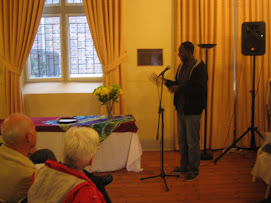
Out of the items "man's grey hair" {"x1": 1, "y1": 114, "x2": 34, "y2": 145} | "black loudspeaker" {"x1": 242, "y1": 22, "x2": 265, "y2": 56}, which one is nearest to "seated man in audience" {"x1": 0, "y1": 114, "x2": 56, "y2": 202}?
"man's grey hair" {"x1": 1, "y1": 114, "x2": 34, "y2": 145}

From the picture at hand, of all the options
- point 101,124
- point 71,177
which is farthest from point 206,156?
point 71,177

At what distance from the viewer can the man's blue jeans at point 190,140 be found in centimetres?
336

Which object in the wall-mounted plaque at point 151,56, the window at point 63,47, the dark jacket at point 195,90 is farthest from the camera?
the window at point 63,47

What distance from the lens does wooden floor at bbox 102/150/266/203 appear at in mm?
3064

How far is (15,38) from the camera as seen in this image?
470cm

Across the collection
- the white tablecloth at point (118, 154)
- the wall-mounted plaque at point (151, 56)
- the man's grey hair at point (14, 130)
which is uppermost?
the wall-mounted plaque at point (151, 56)

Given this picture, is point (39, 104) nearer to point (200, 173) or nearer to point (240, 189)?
point (200, 173)

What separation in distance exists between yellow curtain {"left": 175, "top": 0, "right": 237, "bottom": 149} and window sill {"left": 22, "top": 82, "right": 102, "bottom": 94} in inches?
62.4

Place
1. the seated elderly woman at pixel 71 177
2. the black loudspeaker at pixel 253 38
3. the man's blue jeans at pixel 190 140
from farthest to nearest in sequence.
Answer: the black loudspeaker at pixel 253 38
the man's blue jeans at pixel 190 140
the seated elderly woman at pixel 71 177

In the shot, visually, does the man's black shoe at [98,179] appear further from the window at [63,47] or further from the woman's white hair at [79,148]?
the window at [63,47]

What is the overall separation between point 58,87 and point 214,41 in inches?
109

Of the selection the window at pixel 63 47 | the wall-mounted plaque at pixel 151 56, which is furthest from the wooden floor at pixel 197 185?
the window at pixel 63 47

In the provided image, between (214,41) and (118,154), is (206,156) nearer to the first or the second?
(118,154)

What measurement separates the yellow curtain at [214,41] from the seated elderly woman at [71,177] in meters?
3.42
